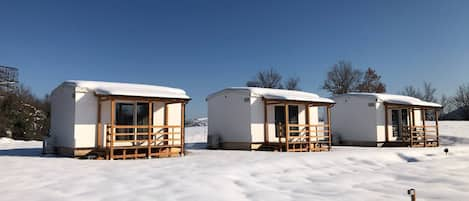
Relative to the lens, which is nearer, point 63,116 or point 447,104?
point 63,116

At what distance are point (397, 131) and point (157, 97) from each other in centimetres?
1416

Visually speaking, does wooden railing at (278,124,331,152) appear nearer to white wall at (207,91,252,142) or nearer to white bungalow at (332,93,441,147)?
white wall at (207,91,252,142)

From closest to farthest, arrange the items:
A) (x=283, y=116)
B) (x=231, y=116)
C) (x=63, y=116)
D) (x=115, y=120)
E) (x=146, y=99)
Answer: (x=146, y=99) → (x=115, y=120) → (x=63, y=116) → (x=231, y=116) → (x=283, y=116)

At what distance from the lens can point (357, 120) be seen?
64.6ft


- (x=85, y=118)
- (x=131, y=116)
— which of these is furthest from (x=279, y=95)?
(x=85, y=118)

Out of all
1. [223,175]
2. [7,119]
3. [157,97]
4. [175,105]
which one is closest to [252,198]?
[223,175]

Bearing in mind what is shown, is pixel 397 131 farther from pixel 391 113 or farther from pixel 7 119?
pixel 7 119

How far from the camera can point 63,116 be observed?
1314 centimetres

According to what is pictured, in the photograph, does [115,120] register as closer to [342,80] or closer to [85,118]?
[85,118]

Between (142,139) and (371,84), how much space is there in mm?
36712

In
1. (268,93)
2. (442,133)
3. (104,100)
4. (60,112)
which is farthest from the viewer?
(442,133)

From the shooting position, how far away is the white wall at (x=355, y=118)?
19031mm

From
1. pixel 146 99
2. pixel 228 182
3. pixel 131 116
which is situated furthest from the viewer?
pixel 131 116

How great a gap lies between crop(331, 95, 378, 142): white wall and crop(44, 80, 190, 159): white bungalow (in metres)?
10.6
